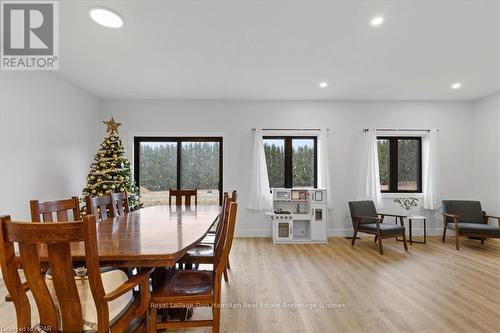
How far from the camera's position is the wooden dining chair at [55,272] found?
1.04 m

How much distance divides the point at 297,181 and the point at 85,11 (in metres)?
4.17

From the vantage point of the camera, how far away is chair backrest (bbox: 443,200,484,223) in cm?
456

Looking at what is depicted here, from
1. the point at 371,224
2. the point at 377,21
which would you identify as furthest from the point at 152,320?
the point at 371,224

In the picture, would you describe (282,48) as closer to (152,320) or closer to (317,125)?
(317,125)

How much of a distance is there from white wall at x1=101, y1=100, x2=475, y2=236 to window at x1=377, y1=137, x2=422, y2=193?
331 mm

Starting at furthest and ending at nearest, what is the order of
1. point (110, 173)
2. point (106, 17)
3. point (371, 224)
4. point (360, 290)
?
point (371, 224) → point (110, 173) → point (360, 290) → point (106, 17)

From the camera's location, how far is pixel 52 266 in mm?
1074

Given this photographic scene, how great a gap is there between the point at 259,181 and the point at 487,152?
435 cm

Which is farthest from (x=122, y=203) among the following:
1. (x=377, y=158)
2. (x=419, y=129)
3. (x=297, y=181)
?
(x=419, y=129)

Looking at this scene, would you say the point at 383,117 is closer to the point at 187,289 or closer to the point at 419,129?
the point at 419,129

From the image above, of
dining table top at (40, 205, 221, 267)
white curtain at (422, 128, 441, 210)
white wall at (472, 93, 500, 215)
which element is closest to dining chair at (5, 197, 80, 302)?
dining table top at (40, 205, 221, 267)

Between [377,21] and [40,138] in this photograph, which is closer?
[377,21]

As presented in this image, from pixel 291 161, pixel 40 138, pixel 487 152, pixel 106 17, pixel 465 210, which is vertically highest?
pixel 106 17

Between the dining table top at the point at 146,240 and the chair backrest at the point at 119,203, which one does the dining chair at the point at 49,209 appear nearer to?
the dining table top at the point at 146,240
